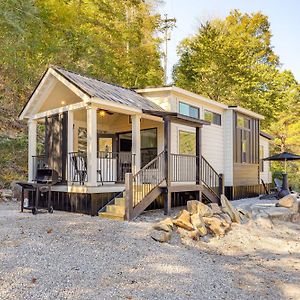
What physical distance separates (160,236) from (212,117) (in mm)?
7689

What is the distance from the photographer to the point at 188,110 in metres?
12.1

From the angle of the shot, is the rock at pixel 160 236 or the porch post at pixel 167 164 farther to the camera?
the porch post at pixel 167 164

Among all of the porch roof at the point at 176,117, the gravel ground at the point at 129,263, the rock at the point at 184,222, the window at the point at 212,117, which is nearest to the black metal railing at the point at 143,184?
the gravel ground at the point at 129,263

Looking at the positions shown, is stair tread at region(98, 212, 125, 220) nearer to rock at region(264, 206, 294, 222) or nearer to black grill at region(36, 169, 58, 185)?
black grill at region(36, 169, 58, 185)

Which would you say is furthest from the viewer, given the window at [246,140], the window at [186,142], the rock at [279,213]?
the window at [246,140]

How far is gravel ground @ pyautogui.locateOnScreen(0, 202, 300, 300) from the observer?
4336 mm

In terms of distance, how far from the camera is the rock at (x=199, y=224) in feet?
25.7

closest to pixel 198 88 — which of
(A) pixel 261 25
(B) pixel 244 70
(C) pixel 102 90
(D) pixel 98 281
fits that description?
(B) pixel 244 70

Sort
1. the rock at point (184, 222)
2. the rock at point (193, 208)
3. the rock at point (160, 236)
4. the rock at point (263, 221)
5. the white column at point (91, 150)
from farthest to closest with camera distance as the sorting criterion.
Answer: the rock at point (263, 221) → the rock at point (193, 208) → the white column at point (91, 150) → the rock at point (184, 222) → the rock at point (160, 236)

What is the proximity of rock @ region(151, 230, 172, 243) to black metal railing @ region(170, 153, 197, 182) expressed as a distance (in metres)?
2.90

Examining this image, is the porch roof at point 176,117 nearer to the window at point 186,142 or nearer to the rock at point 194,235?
the window at point 186,142

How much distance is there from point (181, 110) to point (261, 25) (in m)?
19.7

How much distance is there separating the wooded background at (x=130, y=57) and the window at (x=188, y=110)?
24.7ft

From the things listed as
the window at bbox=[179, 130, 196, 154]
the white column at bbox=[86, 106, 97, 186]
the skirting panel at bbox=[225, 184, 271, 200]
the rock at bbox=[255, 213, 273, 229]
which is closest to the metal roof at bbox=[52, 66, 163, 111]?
the white column at bbox=[86, 106, 97, 186]
